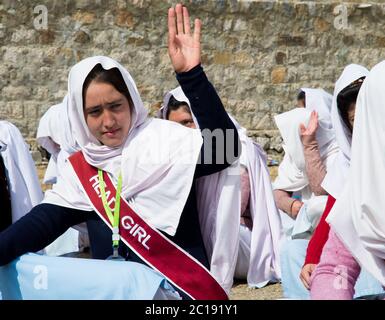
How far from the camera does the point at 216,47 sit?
41.9 feet

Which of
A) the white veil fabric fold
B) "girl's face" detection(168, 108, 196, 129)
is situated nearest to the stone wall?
"girl's face" detection(168, 108, 196, 129)

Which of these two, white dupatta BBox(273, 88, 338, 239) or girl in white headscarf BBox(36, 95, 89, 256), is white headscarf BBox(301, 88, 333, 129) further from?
girl in white headscarf BBox(36, 95, 89, 256)

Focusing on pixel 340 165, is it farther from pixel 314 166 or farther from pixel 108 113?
pixel 314 166

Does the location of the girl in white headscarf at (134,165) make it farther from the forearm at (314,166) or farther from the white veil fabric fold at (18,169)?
the forearm at (314,166)

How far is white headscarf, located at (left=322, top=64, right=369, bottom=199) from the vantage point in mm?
3729

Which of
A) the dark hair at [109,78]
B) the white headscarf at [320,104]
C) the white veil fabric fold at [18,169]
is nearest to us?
the dark hair at [109,78]

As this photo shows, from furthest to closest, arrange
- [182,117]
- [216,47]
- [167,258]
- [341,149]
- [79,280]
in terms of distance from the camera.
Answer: [216,47]
[182,117]
[341,149]
[167,258]
[79,280]

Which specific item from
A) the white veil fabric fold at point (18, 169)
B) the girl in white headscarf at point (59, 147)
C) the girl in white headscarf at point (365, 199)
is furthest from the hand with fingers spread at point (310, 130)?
the girl in white headscarf at point (365, 199)

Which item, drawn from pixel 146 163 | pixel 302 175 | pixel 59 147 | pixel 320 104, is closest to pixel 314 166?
pixel 302 175

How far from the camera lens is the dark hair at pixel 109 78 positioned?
3.52 m

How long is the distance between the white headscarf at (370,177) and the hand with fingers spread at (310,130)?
3.49 m

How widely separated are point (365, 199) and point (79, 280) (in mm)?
1144

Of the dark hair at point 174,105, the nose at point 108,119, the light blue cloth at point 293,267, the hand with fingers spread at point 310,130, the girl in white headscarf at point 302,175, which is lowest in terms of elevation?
the light blue cloth at point 293,267

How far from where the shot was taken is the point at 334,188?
3.70 meters
